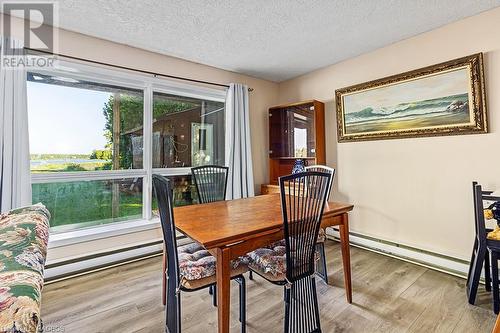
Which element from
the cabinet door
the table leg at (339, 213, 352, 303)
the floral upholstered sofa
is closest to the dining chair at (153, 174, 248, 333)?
the floral upholstered sofa

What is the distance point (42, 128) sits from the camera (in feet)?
7.92

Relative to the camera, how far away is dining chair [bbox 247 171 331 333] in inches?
56.6

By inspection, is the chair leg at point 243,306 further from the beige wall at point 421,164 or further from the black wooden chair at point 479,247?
the beige wall at point 421,164

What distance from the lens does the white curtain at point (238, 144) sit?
3.40m

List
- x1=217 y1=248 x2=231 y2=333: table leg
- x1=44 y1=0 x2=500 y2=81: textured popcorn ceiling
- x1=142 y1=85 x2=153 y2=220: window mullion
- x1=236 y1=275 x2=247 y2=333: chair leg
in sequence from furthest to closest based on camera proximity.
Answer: x1=142 y1=85 x2=153 y2=220: window mullion < x1=44 y1=0 x2=500 y2=81: textured popcorn ceiling < x1=236 y1=275 x2=247 y2=333: chair leg < x1=217 y1=248 x2=231 y2=333: table leg

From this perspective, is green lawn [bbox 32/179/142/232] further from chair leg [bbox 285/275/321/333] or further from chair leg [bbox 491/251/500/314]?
chair leg [bbox 491/251/500/314]

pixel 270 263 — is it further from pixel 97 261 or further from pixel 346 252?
pixel 97 261

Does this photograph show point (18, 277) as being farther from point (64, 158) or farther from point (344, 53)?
point (344, 53)

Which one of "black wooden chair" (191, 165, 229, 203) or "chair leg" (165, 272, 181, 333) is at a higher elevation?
"black wooden chair" (191, 165, 229, 203)

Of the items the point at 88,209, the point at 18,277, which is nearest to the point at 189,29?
Answer: the point at 88,209

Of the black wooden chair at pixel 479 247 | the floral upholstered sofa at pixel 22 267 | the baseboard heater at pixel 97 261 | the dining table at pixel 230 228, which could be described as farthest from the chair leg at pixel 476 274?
the baseboard heater at pixel 97 261

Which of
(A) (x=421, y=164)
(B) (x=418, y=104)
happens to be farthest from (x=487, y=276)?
(B) (x=418, y=104)

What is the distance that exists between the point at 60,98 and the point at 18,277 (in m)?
2.32

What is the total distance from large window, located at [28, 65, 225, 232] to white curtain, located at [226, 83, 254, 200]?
28 cm
